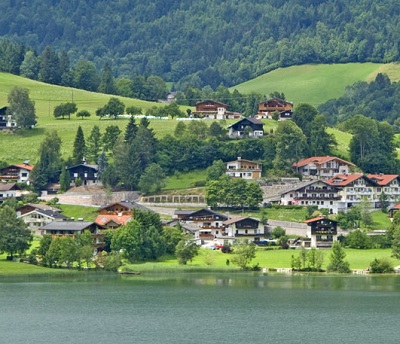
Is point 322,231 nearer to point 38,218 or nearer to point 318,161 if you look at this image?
point 318,161

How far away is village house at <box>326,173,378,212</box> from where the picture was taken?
14050 centimetres

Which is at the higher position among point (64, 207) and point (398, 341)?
point (64, 207)

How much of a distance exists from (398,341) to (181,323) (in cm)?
1319

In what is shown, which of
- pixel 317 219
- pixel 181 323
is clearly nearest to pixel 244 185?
pixel 317 219

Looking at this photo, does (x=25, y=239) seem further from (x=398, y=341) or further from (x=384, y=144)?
(x=384, y=144)

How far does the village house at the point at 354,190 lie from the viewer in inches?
5531

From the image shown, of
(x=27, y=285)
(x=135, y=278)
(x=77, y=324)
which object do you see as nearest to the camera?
(x=77, y=324)

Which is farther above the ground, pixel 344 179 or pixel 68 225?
pixel 344 179

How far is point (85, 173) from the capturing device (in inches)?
5802

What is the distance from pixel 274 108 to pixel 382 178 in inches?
1263

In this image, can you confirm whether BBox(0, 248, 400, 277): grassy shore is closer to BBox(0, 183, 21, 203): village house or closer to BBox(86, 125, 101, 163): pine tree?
BBox(0, 183, 21, 203): village house

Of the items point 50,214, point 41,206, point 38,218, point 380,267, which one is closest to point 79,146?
point 41,206

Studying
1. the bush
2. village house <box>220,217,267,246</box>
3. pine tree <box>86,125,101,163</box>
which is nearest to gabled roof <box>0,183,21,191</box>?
pine tree <box>86,125,101,163</box>

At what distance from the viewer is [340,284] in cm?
10088
